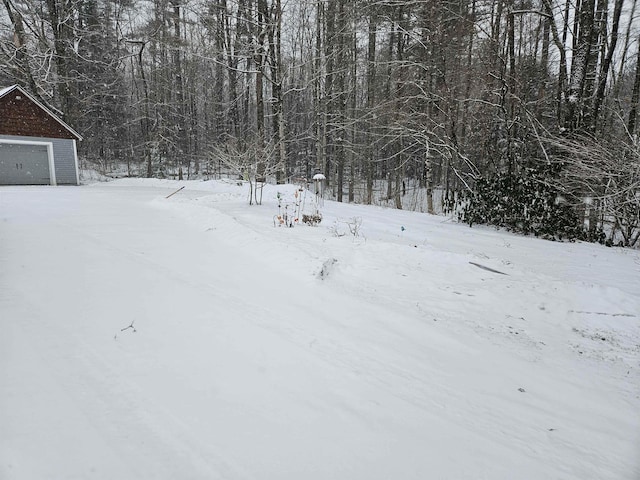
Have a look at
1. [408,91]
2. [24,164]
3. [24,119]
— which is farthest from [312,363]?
[24,164]

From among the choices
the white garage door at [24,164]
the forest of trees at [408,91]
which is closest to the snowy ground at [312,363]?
the forest of trees at [408,91]

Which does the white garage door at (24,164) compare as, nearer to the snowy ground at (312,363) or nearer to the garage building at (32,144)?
the garage building at (32,144)

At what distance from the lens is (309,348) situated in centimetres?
294

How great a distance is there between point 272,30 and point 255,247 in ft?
38.9

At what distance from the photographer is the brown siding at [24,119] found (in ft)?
49.2

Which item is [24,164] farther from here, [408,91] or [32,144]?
[408,91]

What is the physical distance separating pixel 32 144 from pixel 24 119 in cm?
110

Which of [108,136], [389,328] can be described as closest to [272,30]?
[389,328]

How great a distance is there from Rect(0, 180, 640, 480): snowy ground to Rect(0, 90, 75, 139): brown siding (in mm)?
14405

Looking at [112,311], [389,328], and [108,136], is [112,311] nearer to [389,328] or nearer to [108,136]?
[389,328]

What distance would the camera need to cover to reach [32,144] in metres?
16.1

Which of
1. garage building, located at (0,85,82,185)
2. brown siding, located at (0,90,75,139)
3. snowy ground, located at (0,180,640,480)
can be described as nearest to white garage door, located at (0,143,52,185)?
garage building, located at (0,85,82,185)

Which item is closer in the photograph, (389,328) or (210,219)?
(389,328)

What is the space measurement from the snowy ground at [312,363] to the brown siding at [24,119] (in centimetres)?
1440
